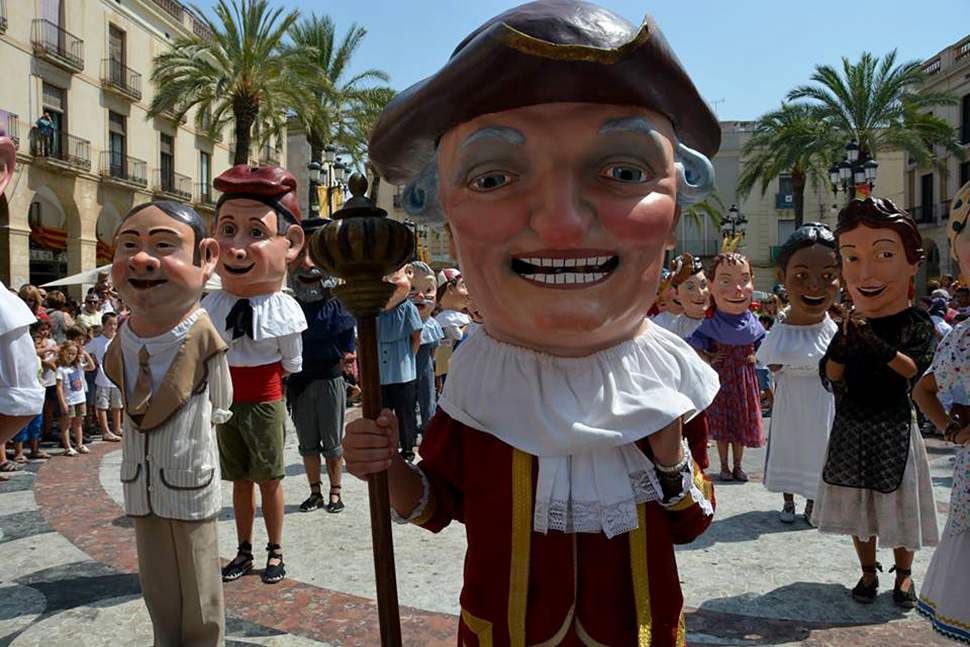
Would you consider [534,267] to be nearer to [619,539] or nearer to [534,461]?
[534,461]

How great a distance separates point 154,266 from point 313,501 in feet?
8.73

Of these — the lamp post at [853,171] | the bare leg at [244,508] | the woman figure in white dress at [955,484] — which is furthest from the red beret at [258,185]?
the lamp post at [853,171]

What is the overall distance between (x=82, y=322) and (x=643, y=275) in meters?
10.2

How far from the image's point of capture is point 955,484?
103 inches

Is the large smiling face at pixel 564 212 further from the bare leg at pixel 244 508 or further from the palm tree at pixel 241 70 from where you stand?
the palm tree at pixel 241 70

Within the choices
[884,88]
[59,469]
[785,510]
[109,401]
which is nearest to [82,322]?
[109,401]

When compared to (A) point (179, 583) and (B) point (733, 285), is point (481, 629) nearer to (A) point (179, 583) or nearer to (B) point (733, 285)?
(A) point (179, 583)

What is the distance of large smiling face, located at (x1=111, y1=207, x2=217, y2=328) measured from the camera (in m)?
2.98

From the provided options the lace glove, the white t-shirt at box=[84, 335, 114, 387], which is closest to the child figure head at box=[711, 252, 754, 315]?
the lace glove

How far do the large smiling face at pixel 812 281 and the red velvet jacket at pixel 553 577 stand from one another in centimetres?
315

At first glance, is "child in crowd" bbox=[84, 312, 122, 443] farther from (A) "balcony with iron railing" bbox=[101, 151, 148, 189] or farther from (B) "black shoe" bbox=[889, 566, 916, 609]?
(A) "balcony with iron railing" bbox=[101, 151, 148, 189]

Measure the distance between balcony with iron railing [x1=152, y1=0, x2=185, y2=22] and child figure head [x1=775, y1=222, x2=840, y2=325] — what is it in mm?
25373

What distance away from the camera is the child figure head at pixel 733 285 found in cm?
580

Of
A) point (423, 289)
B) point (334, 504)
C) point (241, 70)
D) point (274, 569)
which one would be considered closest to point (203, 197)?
point (241, 70)
